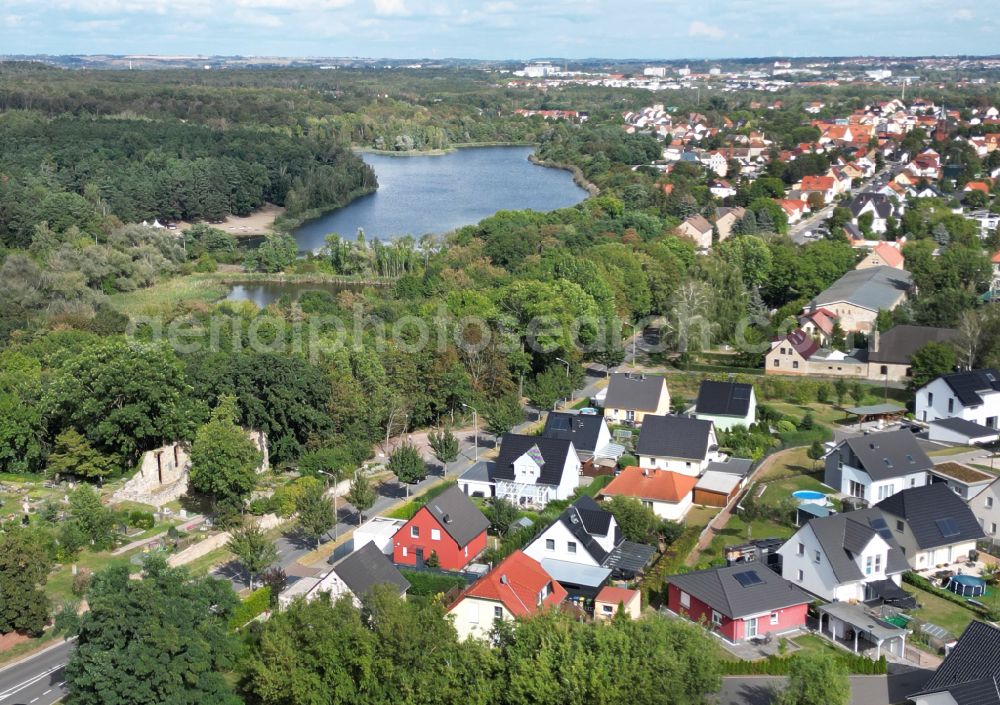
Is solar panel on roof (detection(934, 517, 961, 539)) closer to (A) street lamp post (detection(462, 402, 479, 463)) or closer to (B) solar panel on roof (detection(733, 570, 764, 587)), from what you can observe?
(B) solar panel on roof (detection(733, 570, 764, 587))

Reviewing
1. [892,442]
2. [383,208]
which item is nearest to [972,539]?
[892,442]

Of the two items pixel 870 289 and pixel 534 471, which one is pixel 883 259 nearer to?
pixel 870 289

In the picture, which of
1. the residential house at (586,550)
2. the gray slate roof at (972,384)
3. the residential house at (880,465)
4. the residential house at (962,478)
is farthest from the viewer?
the gray slate roof at (972,384)

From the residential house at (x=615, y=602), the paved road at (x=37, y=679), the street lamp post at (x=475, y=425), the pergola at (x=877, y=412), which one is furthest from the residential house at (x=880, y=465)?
the paved road at (x=37, y=679)

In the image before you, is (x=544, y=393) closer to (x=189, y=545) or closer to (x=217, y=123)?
(x=189, y=545)

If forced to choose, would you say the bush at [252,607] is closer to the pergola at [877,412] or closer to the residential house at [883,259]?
the pergola at [877,412]

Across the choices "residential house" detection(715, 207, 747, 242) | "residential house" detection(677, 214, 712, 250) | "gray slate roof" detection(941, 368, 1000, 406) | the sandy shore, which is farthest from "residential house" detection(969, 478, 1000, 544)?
the sandy shore

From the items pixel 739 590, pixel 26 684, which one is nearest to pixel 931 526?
pixel 739 590
